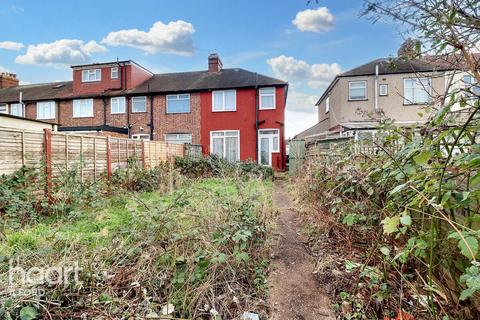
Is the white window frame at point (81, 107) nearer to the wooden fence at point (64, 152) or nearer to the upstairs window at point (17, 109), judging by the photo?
the upstairs window at point (17, 109)

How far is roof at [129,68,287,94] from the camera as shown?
14984 mm

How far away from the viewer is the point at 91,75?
57.2 feet

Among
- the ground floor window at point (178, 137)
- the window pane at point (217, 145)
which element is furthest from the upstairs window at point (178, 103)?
the window pane at point (217, 145)

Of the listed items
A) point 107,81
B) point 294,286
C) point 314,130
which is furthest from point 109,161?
point 314,130

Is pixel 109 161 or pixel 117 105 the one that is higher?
pixel 117 105

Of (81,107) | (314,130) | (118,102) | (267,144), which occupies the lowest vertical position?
(267,144)

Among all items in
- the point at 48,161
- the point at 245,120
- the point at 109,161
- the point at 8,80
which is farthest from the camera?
the point at 8,80

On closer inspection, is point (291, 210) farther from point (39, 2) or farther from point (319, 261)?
point (39, 2)

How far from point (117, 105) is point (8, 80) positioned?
11.3 m

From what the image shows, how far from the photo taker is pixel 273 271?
286cm

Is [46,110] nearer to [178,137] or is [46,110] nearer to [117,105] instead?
[117,105]

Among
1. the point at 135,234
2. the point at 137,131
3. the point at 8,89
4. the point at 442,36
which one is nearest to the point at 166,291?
the point at 135,234

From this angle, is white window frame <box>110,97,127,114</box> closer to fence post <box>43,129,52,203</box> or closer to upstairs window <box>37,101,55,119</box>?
upstairs window <box>37,101,55,119</box>

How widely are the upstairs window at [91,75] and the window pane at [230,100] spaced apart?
29.5 ft
